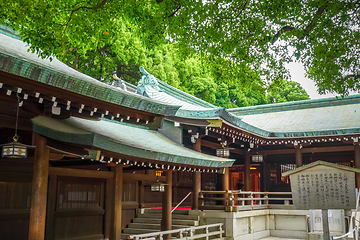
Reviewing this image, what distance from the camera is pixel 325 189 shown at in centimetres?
927

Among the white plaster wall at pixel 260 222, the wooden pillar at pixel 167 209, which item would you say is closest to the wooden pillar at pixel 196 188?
the white plaster wall at pixel 260 222

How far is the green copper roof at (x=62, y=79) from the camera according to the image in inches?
246

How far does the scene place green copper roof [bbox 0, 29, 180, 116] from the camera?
6239 millimetres

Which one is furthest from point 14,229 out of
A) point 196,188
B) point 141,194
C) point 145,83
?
point 145,83

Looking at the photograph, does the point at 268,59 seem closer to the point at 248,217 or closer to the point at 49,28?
the point at 49,28

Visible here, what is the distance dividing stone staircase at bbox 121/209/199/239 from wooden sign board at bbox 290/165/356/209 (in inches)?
179

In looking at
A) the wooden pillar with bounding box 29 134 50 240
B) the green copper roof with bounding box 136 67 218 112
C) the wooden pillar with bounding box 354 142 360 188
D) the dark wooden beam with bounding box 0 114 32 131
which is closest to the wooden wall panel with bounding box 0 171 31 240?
the dark wooden beam with bounding box 0 114 32 131

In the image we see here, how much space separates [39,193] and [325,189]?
6973mm

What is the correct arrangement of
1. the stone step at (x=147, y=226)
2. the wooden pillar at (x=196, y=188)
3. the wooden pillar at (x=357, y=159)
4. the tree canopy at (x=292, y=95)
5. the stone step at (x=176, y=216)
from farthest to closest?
1. the tree canopy at (x=292, y=95)
2. the wooden pillar at (x=357, y=159)
3. the wooden pillar at (x=196, y=188)
4. the stone step at (x=176, y=216)
5. the stone step at (x=147, y=226)

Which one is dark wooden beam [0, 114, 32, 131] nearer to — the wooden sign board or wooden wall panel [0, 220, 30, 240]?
wooden wall panel [0, 220, 30, 240]

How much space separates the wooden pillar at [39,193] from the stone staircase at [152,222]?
558cm

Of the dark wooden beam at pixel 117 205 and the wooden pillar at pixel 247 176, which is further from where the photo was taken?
the wooden pillar at pixel 247 176

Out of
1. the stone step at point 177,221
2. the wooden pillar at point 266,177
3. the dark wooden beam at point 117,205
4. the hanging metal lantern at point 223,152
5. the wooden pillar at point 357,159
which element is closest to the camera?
the dark wooden beam at point 117,205

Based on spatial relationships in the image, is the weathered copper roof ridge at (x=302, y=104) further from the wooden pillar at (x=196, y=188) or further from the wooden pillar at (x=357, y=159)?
the wooden pillar at (x=196, y=188)
